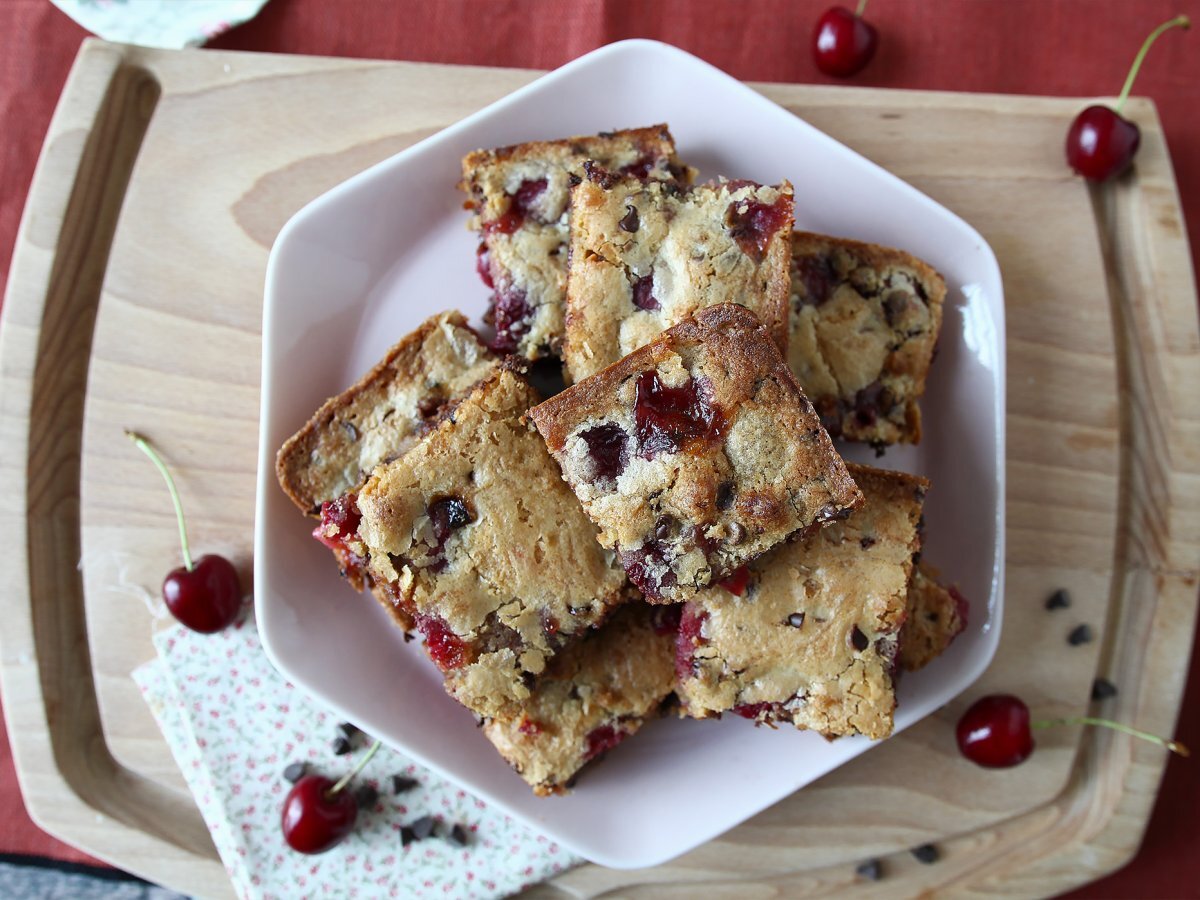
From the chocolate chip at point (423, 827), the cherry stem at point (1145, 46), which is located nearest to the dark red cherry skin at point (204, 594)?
the chocolate chip at point (423, 827)

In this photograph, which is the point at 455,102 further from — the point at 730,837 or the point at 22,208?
the point at 730,837

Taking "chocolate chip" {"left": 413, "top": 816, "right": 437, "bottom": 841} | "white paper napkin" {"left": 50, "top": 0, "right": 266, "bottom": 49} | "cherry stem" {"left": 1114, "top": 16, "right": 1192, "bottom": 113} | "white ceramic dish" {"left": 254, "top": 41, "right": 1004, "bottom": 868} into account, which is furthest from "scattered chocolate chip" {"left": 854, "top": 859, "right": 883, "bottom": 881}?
"white paper napkin" {"left": 50, "top": 0, "right": 266, "bottom": 49}

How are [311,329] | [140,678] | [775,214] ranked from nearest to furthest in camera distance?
1. [775,214]
2. [311,329]
3. [140,678]

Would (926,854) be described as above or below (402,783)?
below

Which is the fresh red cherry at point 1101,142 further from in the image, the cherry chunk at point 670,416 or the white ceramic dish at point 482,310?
the cherry chunk at point 670,416

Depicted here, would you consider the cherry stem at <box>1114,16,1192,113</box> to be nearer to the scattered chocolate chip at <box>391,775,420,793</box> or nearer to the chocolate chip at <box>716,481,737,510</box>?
the chocolate chip at <box>716,481,737,510</box>

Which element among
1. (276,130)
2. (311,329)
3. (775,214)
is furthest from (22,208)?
(775,214)

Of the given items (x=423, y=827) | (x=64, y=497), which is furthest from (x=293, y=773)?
(x=64, y=497)

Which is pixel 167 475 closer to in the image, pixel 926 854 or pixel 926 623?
pixel 926 623
